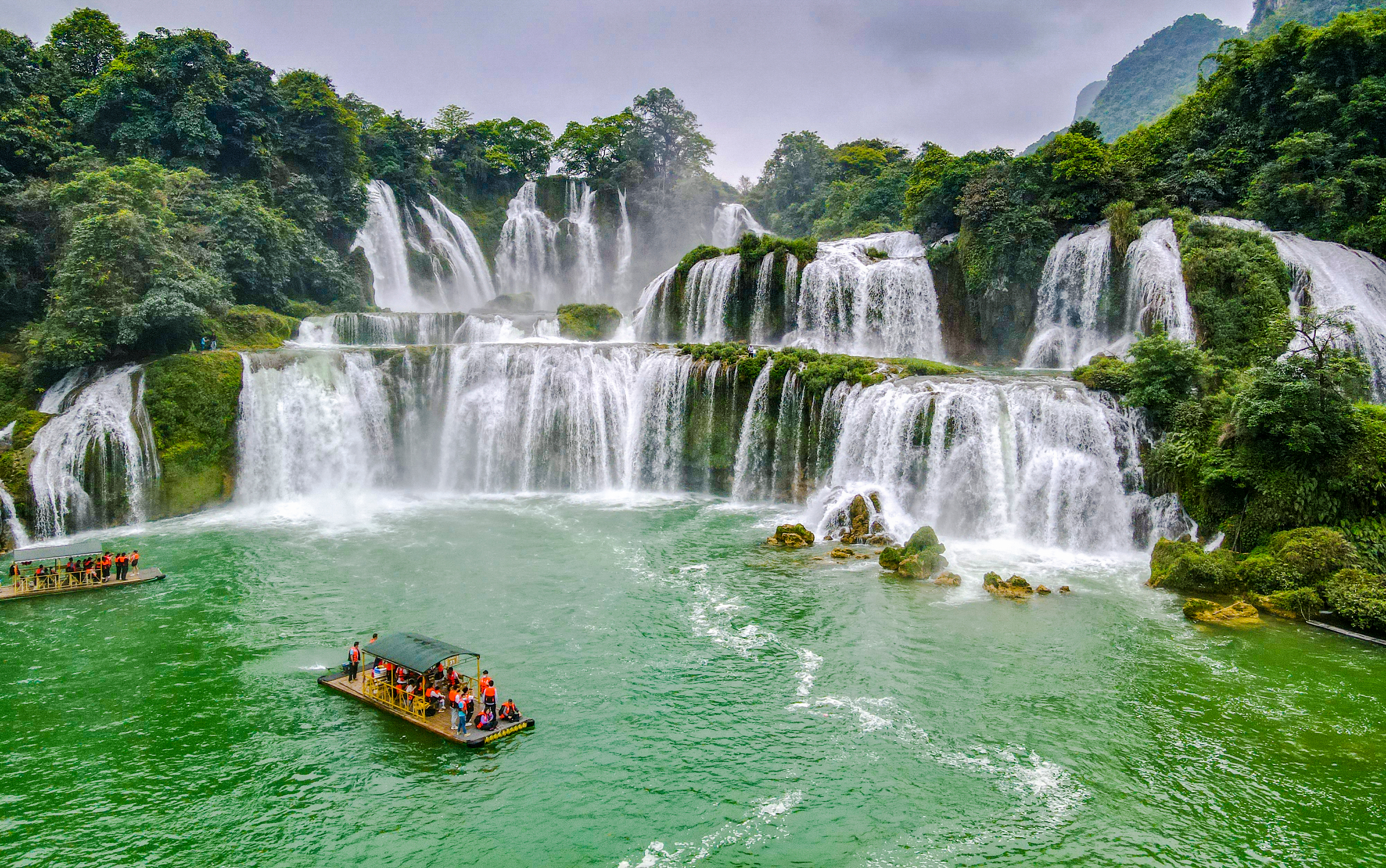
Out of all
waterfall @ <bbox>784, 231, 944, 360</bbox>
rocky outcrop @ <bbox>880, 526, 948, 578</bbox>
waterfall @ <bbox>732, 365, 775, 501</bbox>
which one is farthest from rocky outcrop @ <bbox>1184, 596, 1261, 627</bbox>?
waterfall @ <bbox>784, 231, 944, 360</bbox>

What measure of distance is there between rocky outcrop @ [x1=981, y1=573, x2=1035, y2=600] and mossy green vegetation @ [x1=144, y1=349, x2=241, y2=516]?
23720mm

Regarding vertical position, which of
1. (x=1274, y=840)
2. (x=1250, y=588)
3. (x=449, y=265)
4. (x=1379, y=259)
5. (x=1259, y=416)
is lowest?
(x=1274, y=840)

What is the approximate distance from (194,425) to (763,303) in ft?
72.3

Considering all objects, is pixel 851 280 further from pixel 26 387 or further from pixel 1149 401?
pixel 26 387

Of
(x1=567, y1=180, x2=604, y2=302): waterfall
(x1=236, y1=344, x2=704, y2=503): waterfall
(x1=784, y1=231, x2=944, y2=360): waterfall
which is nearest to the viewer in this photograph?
(x1=236, y1=344, x2=704, y2=503): waterfall

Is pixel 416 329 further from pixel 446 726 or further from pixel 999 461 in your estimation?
pixel 446 726

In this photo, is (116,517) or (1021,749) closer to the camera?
(1021,749)

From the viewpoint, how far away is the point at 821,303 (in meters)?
31.7

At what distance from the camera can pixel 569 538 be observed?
21547mm

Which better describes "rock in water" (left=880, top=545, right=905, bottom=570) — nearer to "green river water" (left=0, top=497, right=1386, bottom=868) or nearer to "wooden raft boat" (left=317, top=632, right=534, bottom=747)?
"green river water" (left=0, top=497, right=1386, bottom=868)

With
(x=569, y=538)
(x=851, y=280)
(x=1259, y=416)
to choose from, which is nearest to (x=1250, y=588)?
(x=1259, y=416)

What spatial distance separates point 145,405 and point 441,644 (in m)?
17.5

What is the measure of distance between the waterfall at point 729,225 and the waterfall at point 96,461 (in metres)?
38.6

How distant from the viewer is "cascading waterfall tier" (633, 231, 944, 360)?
3136cm
